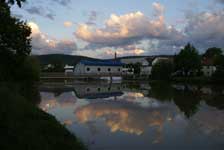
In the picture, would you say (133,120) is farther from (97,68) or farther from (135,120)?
(97,68)

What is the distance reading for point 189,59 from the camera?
221 ft

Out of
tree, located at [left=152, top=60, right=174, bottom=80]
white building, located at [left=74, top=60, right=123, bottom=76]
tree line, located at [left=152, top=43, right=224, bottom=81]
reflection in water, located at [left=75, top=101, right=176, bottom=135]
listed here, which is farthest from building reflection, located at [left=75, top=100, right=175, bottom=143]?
white building, located at [left=74, top=60, right=123, bottom=76]

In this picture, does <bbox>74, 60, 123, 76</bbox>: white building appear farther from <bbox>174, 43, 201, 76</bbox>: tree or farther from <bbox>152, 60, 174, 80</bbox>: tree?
<bbox>174, 43, 201, 76</bbox>: tree

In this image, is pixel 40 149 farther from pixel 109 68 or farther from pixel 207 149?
pixel 109 68

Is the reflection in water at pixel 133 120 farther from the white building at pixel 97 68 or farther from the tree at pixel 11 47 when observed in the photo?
the white building at pixel 97 68

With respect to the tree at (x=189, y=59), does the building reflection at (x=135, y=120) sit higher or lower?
lower

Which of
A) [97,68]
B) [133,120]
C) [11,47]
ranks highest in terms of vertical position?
[11,47]

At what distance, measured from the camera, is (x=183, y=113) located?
19.5 meters

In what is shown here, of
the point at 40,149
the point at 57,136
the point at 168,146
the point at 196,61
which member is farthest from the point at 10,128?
the point at 196,61

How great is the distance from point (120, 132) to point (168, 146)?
9.79 feet

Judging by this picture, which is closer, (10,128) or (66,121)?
(10,128)

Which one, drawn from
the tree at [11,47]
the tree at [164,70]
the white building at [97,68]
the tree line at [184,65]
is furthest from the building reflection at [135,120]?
the white building at [97,68]

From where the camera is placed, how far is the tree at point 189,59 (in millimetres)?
67438

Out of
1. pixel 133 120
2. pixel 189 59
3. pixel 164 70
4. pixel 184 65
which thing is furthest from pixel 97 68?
pixel 133 120
